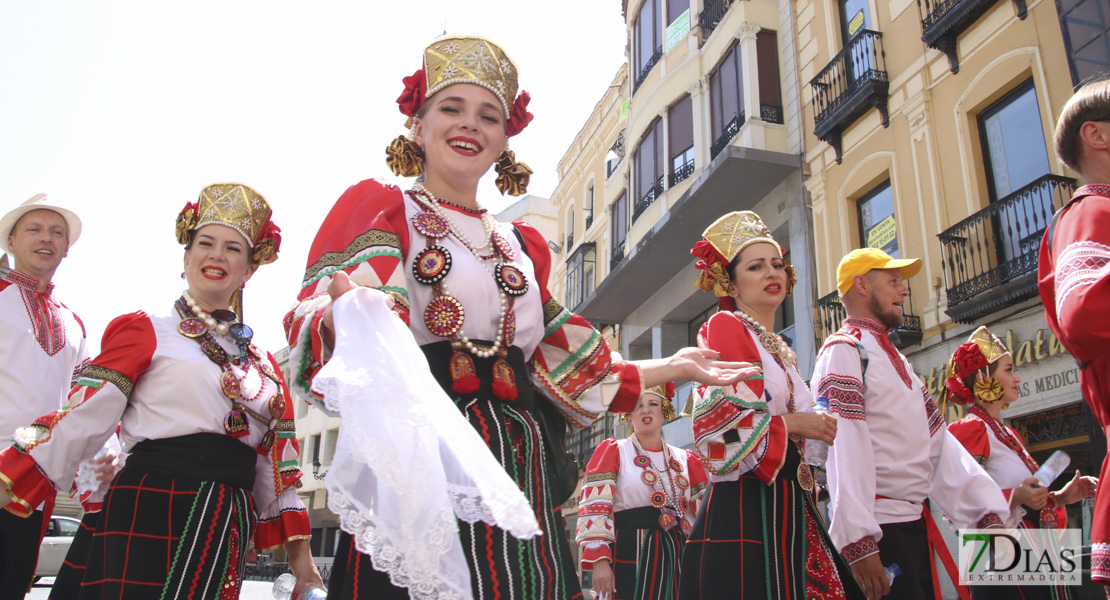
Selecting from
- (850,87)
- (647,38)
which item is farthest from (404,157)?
(647,38)

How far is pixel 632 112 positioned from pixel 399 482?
732 inches

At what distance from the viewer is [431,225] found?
225 centimetres

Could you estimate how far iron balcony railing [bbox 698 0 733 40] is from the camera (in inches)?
634

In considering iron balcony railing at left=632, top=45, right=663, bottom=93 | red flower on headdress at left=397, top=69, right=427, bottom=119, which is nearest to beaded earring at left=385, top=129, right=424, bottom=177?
red flower on headdress at left=397, top=69, right=427, bottom=119

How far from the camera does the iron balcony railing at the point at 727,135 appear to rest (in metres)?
14.9

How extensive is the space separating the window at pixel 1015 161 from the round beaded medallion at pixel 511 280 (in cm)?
876

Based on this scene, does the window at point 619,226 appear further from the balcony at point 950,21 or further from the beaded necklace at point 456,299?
the beaded necklace at point 456,299

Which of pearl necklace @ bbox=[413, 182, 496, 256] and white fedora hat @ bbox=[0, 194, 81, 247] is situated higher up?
white fedora hat @ bbox=[0, 194, 81, 247]

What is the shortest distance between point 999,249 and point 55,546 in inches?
609

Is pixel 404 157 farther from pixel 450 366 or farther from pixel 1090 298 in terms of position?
pixel 1090 298

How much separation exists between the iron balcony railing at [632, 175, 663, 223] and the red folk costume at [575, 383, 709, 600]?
36.6 feet

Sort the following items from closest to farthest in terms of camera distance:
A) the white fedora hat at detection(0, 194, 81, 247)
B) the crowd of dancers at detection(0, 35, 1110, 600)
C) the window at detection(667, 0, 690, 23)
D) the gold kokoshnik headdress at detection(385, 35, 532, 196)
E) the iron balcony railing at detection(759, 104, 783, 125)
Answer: the crowd of dancers at detection(0, 35, 1110, 600), the gold kokoshnik headdress at detection(385, 35, 532, 196), the white fedora hat at detection(0, 194, 81, 247), the iron balcony railing at detection(759, 104, 783, 125), the window at detection(667, 0, 690, 23)

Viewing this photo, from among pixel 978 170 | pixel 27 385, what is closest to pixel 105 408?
pixel 27 385

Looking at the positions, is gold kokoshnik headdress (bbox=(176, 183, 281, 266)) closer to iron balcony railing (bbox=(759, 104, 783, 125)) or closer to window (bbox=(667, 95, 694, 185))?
iron balcony railing (bbox=(759, 104, 783, 125))
